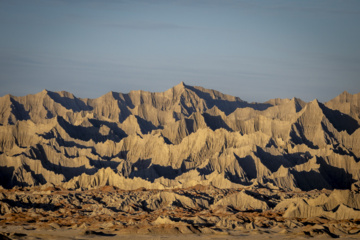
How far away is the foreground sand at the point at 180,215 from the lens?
108 m

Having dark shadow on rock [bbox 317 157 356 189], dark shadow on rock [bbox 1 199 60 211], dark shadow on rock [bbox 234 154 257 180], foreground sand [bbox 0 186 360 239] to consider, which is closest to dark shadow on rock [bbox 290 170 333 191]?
dark shadow on rock [bbox 317 157 356 189]

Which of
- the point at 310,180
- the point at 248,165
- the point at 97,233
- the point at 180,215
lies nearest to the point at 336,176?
the point at 310,180

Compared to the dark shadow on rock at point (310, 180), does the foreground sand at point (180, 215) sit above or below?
below

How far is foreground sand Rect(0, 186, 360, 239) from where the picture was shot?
354 ft

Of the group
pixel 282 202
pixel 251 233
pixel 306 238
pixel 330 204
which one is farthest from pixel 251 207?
pixel 306 238

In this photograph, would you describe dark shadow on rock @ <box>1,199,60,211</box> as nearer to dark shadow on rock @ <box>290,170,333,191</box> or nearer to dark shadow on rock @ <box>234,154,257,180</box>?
dark shadow on rock @ <box>234,154,257,180</box>

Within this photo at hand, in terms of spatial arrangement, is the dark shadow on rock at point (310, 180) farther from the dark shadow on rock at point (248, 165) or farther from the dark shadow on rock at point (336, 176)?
the dark shadow on rock at point (248, 165)

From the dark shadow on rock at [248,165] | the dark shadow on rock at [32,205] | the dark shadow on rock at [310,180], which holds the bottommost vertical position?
the dark shadow on rock at [32,205]

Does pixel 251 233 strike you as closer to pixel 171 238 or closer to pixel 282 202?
pixel 171 238

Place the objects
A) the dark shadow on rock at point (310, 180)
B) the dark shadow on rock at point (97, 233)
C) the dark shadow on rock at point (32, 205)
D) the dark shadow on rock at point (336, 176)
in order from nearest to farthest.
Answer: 1. the dark shadow on rock at point (97, 233)
2. the dark shadow on rock at point (32, 205)
3. the dark shadow on rock at point (310, 180)
4. the dark shadow on rock at point (336, 176)

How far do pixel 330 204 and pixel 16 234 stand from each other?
49851mm

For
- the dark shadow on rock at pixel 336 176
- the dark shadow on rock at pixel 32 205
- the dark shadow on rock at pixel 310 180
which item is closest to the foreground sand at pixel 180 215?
the dark shadow on rock at pixel 32 205

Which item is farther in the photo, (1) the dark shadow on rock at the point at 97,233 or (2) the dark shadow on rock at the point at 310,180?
(2) the dark shadow on rock at the point at 310,180

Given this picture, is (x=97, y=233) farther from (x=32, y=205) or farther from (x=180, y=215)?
(x=32, y=205)
